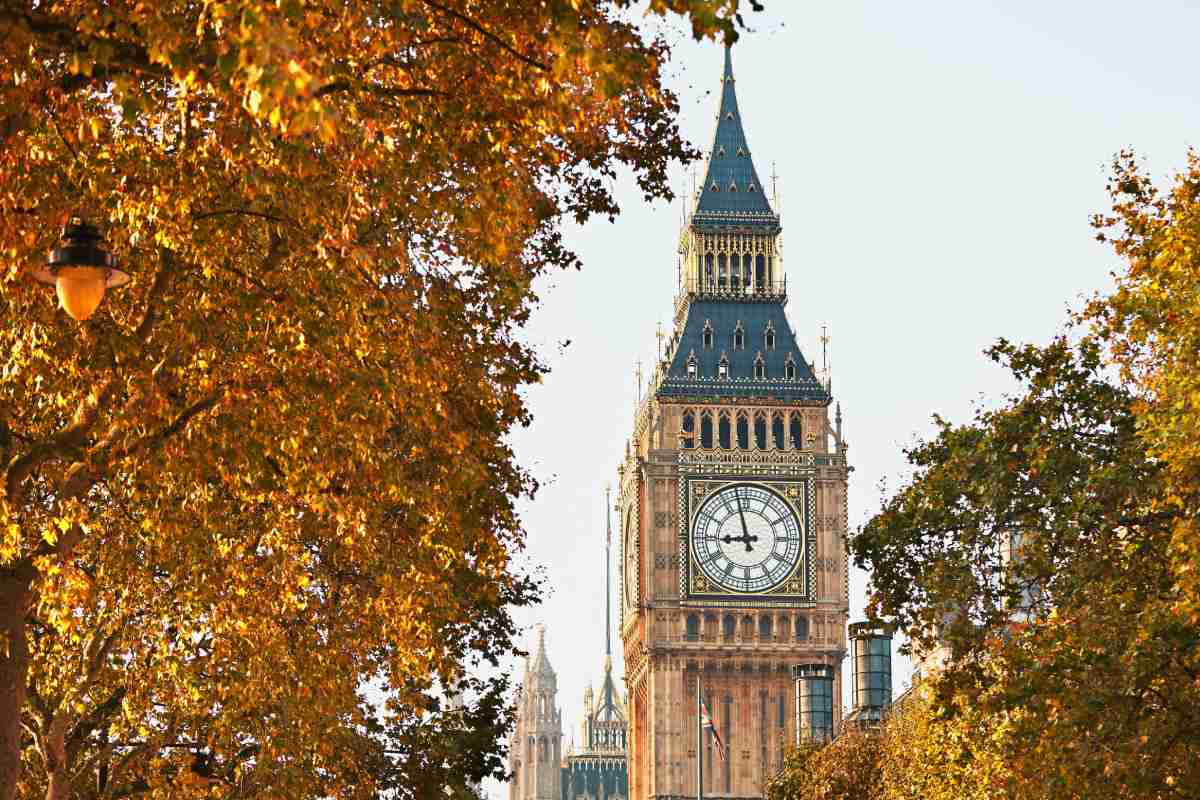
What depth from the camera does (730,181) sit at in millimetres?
131125

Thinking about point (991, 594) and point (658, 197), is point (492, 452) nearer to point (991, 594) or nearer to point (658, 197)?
point (658, 197)

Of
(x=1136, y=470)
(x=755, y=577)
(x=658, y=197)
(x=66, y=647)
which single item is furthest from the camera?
(x=755, y=577)

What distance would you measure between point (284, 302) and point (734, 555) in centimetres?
10284

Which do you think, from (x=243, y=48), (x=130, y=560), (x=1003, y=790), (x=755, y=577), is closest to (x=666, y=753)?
(x=755, y=577)

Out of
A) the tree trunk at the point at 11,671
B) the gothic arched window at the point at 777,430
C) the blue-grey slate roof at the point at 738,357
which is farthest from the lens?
the blue-grey slate roof at the point at 738,357

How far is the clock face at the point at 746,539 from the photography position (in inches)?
4729

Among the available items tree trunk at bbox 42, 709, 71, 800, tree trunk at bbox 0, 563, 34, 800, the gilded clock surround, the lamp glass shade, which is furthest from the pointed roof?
the lamp glass shade

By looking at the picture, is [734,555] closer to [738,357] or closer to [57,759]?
[738,357]

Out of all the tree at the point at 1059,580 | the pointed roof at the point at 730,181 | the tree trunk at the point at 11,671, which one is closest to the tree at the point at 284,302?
the tree trunk at the point at 11,671

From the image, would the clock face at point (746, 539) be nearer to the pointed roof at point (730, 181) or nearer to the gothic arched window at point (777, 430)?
the gothic arched window at point (777, 430)

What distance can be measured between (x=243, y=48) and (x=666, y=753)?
365ft

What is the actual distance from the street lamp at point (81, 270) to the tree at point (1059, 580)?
46.7 feet

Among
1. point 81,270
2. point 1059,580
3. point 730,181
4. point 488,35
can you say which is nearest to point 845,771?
point 1059,580

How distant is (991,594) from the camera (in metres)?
31.2
